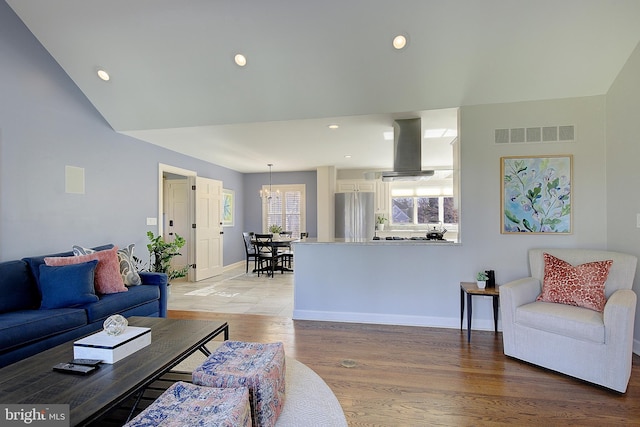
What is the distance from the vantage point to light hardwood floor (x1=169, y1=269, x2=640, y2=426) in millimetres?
1923

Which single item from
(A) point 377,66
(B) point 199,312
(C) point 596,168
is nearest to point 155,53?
(A) point 377,66

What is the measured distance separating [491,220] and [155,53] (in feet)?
12.6

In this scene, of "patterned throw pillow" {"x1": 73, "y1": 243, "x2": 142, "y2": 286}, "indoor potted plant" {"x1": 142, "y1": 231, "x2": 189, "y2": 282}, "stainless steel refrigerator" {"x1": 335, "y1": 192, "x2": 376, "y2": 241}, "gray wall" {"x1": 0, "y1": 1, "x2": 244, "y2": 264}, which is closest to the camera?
"gray wall" {"x1": 0, "y1": 1, "x2": 244, "y2": 264}

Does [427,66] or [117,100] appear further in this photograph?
[117,100]

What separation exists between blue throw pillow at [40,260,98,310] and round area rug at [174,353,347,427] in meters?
1.14

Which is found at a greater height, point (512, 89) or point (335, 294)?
point (512, 89)

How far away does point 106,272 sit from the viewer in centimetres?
310

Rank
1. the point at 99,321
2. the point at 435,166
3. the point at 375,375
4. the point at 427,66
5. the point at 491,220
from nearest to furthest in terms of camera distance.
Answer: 1. the point at 375,375
2. the point at 99,321
3. the point at 427,66
4. the point at 491,220
5. the point at 435,166

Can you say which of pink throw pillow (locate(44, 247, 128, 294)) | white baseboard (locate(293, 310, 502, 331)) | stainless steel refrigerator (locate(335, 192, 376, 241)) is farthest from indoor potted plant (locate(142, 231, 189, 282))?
stainless steel refrigerator (locate(335, 192, 376, 241))

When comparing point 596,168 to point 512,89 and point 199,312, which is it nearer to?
point 512,89

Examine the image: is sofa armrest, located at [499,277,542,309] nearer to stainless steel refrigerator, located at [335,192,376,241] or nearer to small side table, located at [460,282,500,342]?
small side table, located at [460,282,500,342]

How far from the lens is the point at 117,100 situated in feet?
12.3

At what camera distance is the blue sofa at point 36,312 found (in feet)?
7.29

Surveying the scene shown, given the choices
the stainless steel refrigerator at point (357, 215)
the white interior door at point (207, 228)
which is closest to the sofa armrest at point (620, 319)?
the stainless steel refrigerator at point (357, 215)
